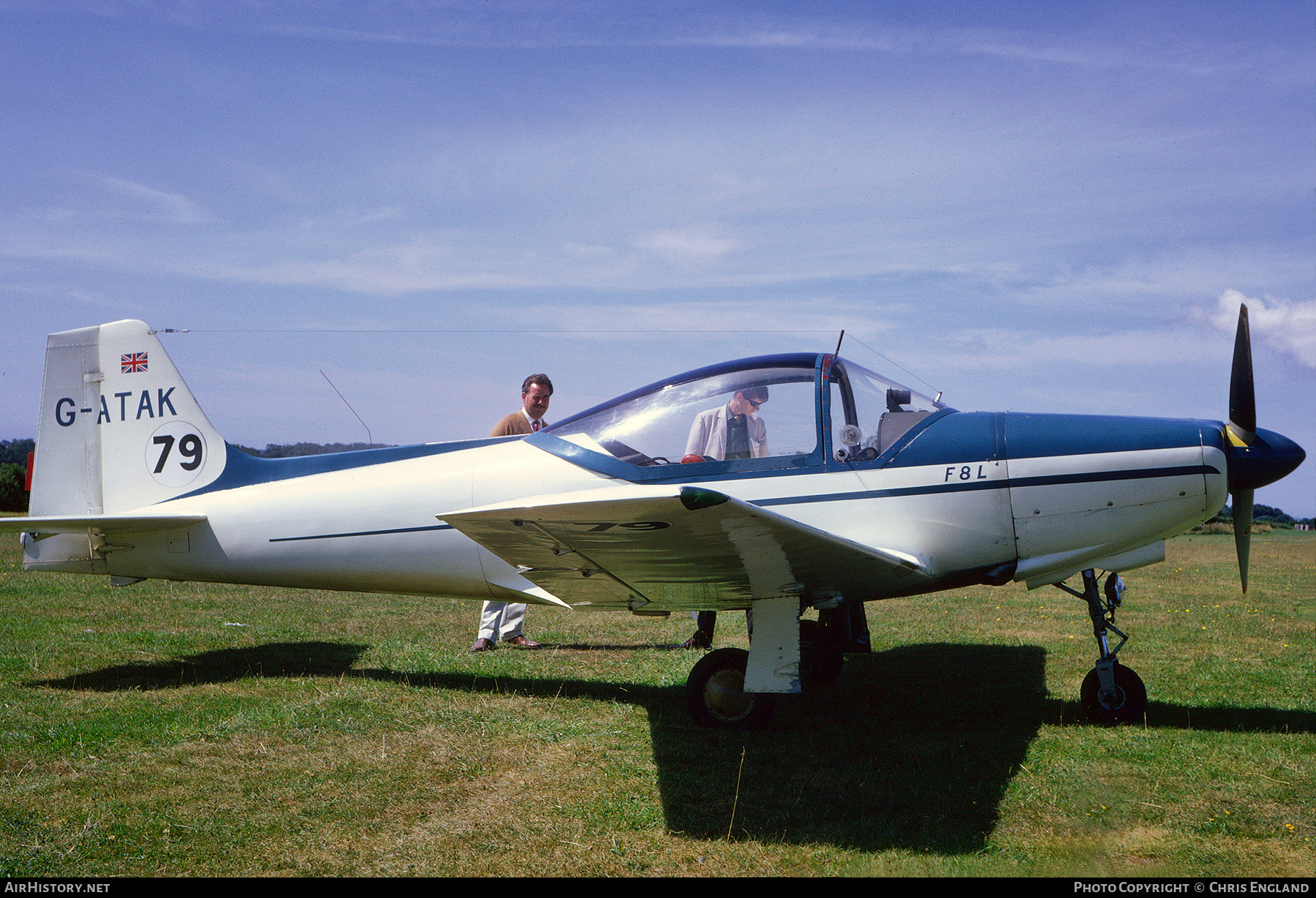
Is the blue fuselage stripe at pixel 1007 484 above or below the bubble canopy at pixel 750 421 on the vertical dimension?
below

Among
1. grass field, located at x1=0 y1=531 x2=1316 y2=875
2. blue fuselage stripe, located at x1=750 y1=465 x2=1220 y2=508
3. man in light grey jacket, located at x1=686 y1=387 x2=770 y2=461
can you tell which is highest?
man in light grey jacket, located at x1=686 y1=387 x2=770 y2=461

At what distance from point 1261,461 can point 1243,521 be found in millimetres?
440

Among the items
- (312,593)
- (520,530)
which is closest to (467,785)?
(520,530)

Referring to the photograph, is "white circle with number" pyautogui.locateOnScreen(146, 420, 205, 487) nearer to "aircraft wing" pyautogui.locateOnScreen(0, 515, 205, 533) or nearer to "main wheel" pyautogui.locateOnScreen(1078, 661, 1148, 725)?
"aircraft wing" pyautogui.locateOnScreen(0, 515, 205, 533)

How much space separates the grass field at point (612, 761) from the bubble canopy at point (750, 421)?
157 centimetres

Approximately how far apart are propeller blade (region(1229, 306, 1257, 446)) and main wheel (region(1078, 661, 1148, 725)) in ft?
4.87

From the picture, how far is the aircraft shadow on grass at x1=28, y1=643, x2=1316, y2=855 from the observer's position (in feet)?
11.7

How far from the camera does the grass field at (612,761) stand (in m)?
3.23

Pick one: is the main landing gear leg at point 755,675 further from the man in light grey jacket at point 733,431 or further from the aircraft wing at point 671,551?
the man in light grey jacket at point 733,431

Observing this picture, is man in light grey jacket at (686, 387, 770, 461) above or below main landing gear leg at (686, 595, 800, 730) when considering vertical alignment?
above

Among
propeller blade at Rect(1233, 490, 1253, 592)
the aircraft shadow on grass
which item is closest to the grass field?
the aircraft shadow on grass

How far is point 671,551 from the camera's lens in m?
3.80

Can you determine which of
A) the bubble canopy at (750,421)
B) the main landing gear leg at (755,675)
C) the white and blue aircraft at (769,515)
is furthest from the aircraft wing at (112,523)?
the main landing gear leg at (755,675)

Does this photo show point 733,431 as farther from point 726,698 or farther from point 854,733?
point 854,733
